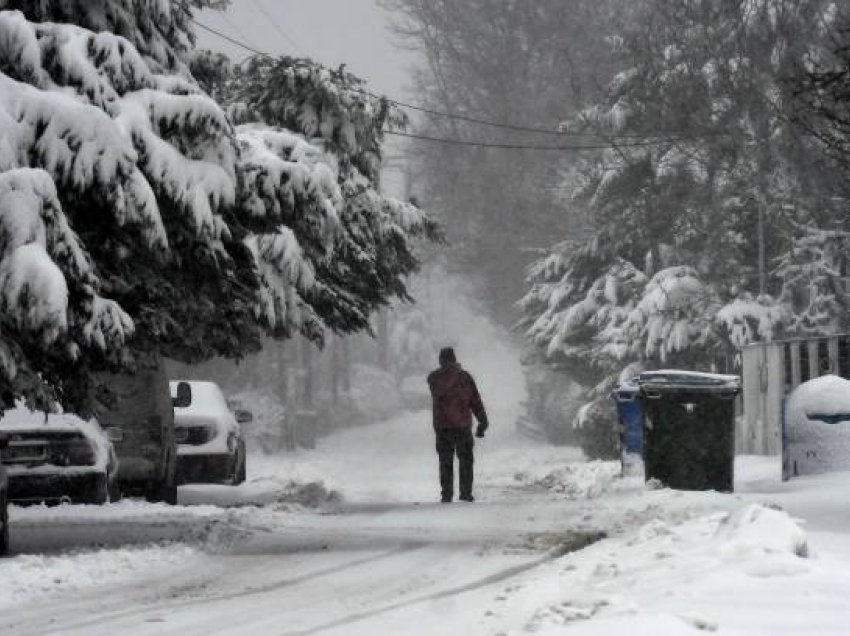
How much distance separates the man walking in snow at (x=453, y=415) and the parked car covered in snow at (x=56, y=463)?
14.3ft

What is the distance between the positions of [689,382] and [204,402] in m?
7.63

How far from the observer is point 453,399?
59.8 feet

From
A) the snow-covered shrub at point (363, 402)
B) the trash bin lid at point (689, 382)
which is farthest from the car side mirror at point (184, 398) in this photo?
the snow-covered shrub at point (363, 402)

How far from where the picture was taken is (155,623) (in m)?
8.69

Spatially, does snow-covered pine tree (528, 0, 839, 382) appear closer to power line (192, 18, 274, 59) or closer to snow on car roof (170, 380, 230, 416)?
power line (192, 18, 274, 59)

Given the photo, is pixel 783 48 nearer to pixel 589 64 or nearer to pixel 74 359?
pixel 589 64

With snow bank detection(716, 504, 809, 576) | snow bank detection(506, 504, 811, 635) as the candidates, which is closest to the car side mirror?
snow bank detection(506, 504, 811, 635)

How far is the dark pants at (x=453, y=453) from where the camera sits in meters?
18.3

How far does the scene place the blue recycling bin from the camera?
19531 millimetres

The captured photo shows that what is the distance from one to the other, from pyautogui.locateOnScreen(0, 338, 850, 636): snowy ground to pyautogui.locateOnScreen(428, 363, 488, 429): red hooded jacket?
134 cm

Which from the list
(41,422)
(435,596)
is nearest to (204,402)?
(41,422)

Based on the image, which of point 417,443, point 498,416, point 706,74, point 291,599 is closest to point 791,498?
point 291,599

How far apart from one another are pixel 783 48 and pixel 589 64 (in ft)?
64.8

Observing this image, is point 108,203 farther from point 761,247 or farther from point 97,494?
point 761,247
